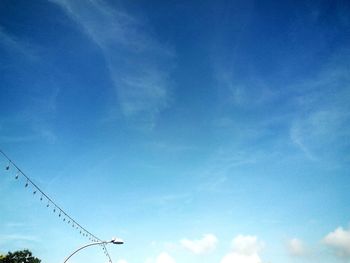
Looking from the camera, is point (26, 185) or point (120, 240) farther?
point (120, 240)

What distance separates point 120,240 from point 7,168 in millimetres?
9324

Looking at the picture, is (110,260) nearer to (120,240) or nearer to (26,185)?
(120,240)

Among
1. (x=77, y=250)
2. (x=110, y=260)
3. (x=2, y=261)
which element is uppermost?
(x=2, y=261)

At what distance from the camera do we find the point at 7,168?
19.2 m

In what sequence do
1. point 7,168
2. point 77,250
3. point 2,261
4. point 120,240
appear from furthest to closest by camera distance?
point 2,261, point 120,240, point 77,250, point 7,168

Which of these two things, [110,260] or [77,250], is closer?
[77,250]

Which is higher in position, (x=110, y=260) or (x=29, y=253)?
(x=29, y=253)

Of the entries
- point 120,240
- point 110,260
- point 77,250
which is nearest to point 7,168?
point 77,250

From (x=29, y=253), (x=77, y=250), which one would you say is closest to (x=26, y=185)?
(x=77, y=250)

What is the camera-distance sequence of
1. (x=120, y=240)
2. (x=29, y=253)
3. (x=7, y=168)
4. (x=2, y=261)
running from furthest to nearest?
(x=29, y=253) → (x=2, y=261) → (x=120, y=240) → (x=7, y=168)

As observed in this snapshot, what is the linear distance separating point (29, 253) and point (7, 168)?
68584 mm

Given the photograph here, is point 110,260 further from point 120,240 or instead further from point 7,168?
point 7,168

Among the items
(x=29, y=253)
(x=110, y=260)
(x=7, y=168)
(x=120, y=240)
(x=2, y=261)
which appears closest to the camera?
(x=7, y=168)

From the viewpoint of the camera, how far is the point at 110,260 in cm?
3497
